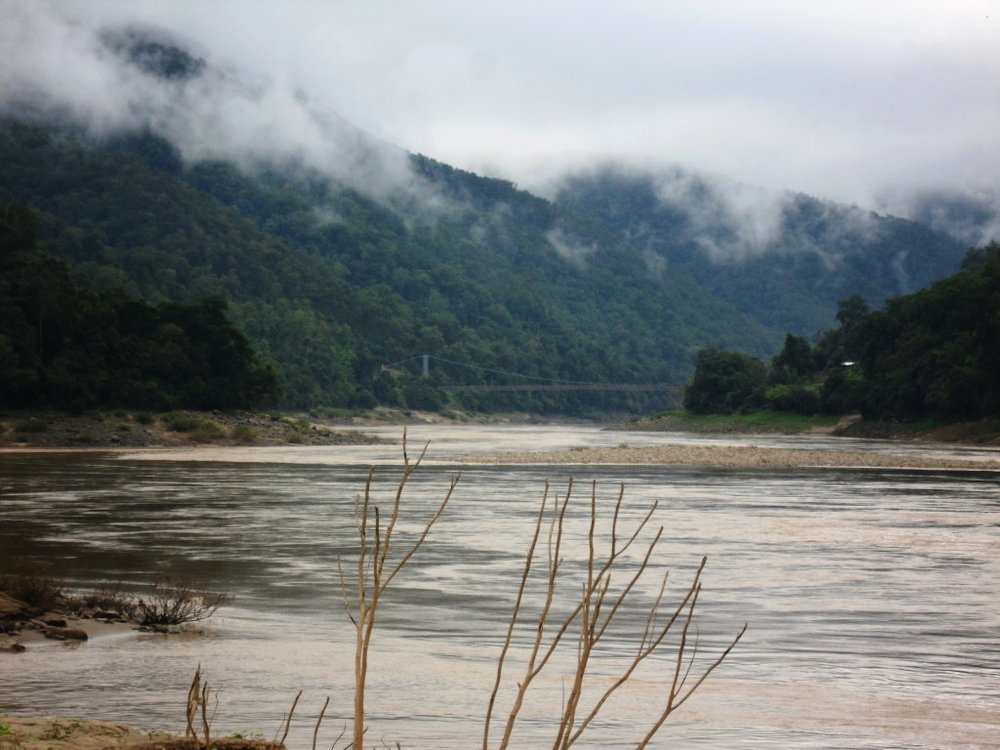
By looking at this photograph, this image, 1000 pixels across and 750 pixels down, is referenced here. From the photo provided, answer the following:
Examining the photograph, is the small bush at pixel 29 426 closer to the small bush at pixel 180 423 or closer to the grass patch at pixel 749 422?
the small bush at pixel 180 423

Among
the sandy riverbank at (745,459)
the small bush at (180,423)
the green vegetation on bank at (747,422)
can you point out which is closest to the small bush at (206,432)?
the small bush at (180,423)

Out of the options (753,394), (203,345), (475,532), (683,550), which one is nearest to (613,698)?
(683,550)

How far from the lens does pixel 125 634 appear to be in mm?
14820

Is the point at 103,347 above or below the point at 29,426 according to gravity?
above

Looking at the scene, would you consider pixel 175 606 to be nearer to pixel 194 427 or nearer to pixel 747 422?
pixel 194 427

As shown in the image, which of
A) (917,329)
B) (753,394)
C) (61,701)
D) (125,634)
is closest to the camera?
(61,701)

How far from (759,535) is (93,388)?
211 ft

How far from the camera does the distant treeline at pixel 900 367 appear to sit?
93062mm

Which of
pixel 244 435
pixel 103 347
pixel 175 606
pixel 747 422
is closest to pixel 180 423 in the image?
pixel 244 435

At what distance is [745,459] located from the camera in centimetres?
6462

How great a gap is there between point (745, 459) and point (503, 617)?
162ft

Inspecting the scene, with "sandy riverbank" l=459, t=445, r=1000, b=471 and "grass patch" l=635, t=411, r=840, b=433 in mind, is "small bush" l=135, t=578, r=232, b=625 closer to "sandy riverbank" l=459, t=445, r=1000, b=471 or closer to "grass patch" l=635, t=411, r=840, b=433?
"sandy riverbank" l=459, t=445, r=1000, b=471

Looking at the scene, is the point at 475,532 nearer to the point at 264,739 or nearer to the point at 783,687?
the point at 783,687

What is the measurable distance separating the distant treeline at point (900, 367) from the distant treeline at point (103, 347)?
172 ft
